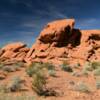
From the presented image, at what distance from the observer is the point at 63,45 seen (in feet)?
126

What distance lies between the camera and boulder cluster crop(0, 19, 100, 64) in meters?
35.8

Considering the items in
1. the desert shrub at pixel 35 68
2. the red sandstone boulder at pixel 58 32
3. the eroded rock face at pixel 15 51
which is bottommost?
the desert shrub at pixel 35 68

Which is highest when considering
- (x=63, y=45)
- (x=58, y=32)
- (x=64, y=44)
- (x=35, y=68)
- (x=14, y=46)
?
(x=58, y=32)

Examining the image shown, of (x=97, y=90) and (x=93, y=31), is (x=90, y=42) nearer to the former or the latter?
(x=93, y=31)

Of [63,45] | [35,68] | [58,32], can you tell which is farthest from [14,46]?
[35,68]

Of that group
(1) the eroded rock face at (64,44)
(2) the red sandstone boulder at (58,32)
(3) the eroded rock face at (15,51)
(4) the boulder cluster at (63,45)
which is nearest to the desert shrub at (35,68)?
(4) the boulder cluster at (63,45)

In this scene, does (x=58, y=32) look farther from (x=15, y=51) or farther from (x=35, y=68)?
(x=35, y=68)

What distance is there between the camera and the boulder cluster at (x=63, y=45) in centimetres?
3578

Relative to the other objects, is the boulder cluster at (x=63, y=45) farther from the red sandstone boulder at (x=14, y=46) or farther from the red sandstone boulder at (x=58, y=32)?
the red sandstone boulder at (x=14, y=46)

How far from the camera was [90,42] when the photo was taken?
37500 mm

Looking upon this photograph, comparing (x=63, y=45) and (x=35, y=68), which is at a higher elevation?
(x=63, y=45)

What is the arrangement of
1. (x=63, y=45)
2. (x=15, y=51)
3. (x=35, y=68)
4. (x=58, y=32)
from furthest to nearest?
(x=15, y=51), (x=63, y=45), (x=58, y=32), (x=35, y=68)

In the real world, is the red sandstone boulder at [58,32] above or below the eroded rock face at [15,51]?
above

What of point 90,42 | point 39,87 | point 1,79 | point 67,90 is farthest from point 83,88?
A: point 90,42
